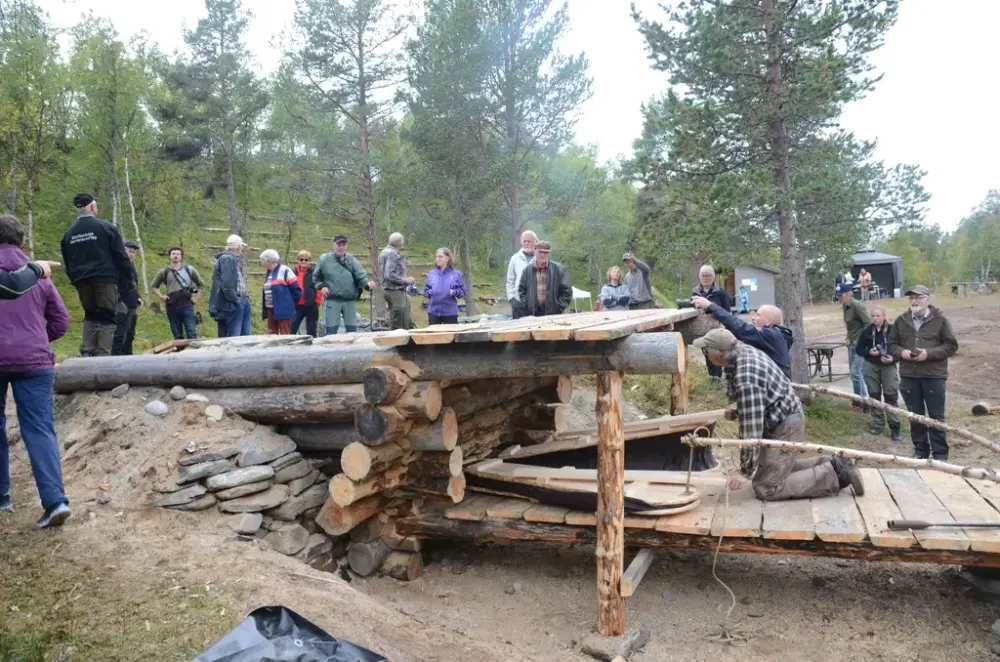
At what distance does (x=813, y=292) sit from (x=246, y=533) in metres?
41.9

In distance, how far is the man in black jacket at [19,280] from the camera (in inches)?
170

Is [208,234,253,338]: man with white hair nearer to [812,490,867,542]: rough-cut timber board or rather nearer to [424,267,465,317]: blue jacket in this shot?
[424,267,465,317]: blue jacket

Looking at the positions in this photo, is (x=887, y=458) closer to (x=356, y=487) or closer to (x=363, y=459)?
(x=363, y=459)

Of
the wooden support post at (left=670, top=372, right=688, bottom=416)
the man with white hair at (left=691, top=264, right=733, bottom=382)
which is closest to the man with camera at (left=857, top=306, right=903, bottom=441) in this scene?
the man with white hair at (left=691, top=264, right=733, bottom=382)

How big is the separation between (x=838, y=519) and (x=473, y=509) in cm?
295

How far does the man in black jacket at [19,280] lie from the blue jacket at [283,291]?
17.7ft

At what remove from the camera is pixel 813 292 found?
4091 cm

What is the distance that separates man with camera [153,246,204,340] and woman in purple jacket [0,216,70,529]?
4.58m

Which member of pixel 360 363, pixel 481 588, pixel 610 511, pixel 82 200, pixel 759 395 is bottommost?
pixel 481 588

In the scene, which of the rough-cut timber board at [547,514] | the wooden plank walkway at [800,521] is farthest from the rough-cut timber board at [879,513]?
the rough-cut timber board at [547,514]

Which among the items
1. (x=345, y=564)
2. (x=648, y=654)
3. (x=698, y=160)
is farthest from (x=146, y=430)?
(x=698, y=160)

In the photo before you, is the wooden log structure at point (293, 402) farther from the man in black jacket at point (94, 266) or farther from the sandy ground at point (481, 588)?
the man in black jacket at point (94, 266)

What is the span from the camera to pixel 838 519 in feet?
16.0

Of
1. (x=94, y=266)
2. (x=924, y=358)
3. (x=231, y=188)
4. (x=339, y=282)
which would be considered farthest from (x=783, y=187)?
(x=231, y=188)
